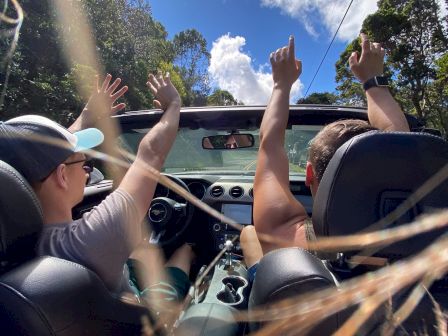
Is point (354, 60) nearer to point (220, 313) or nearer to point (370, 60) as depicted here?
point (370, 60)

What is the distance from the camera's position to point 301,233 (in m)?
1.72

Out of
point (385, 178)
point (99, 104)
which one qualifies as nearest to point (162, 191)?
point (99, 104)

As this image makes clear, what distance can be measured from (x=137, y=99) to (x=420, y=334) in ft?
78.6

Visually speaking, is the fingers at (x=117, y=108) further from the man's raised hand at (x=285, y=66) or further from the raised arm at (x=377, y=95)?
the raised arm at (x=377, y=95)

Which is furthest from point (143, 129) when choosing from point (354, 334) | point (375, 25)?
point (375, 25)

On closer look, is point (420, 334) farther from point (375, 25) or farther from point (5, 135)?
point (375, 25)

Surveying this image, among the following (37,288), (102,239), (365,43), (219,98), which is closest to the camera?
(37,288)

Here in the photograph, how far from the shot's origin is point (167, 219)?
124 inches

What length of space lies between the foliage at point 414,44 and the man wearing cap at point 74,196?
85.3 feet

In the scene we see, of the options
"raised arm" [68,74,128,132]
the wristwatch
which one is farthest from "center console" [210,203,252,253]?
the wristwatch

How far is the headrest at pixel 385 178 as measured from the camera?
1.32 metres

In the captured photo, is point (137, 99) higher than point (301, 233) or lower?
higher

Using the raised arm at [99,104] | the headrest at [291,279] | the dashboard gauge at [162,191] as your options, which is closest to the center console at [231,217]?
the dashboard gauge at [162,191]

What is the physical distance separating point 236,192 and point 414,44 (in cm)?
2602
